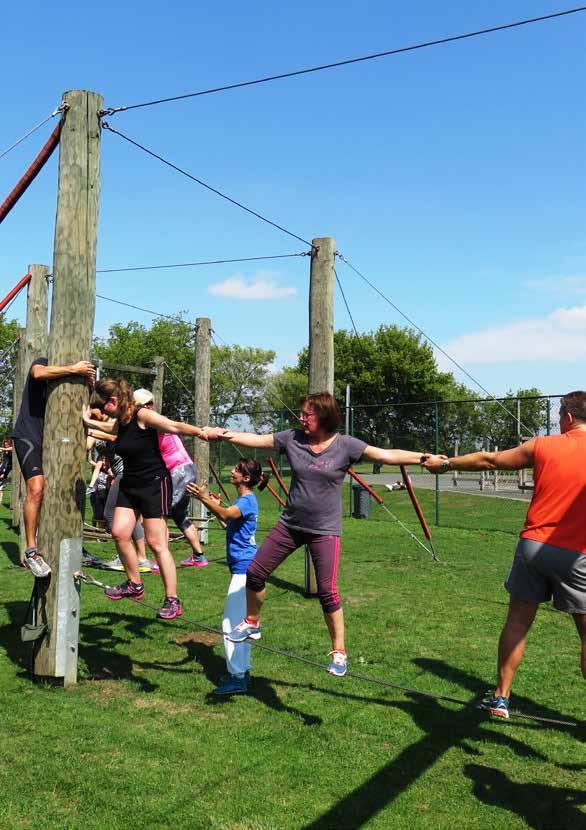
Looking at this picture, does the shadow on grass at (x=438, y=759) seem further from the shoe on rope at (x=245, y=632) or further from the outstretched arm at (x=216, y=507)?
the outstretched arm at (x=216, y=507)

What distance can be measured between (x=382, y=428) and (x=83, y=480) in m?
24.2

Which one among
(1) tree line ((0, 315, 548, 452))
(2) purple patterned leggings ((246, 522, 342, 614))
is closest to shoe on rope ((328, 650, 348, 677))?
(2) purple patterned leggings ((246, 522, 342, 614))

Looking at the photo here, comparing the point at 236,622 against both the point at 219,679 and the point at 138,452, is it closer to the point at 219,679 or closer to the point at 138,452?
the point at 219,679

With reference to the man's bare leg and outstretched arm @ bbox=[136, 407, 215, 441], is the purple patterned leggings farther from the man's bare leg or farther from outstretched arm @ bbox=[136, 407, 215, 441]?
the man's bare leg

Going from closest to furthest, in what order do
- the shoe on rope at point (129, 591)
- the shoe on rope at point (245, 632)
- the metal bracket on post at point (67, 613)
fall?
the shoe on rope at point (245, 632), the metal bracket on post at point (67, 613), the shoe on rope at point (129, 591)

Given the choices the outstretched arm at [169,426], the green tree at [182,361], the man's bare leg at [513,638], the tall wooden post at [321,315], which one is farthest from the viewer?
the green tree at [182,361]

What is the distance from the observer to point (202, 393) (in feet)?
43.1

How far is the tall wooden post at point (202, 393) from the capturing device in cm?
1307

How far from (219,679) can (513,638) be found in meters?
2.31

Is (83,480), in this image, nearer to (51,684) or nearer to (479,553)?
(51,684)

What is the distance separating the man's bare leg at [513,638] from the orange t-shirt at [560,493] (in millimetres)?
442

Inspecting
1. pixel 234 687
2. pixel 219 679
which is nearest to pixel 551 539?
pixel 234 687

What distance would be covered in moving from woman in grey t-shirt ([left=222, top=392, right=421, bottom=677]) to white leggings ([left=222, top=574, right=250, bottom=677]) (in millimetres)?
202

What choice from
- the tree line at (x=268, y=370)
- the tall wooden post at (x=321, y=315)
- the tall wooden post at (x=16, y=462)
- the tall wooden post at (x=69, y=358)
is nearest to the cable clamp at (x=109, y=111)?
the tall wooden post at (x=69, y=358)
